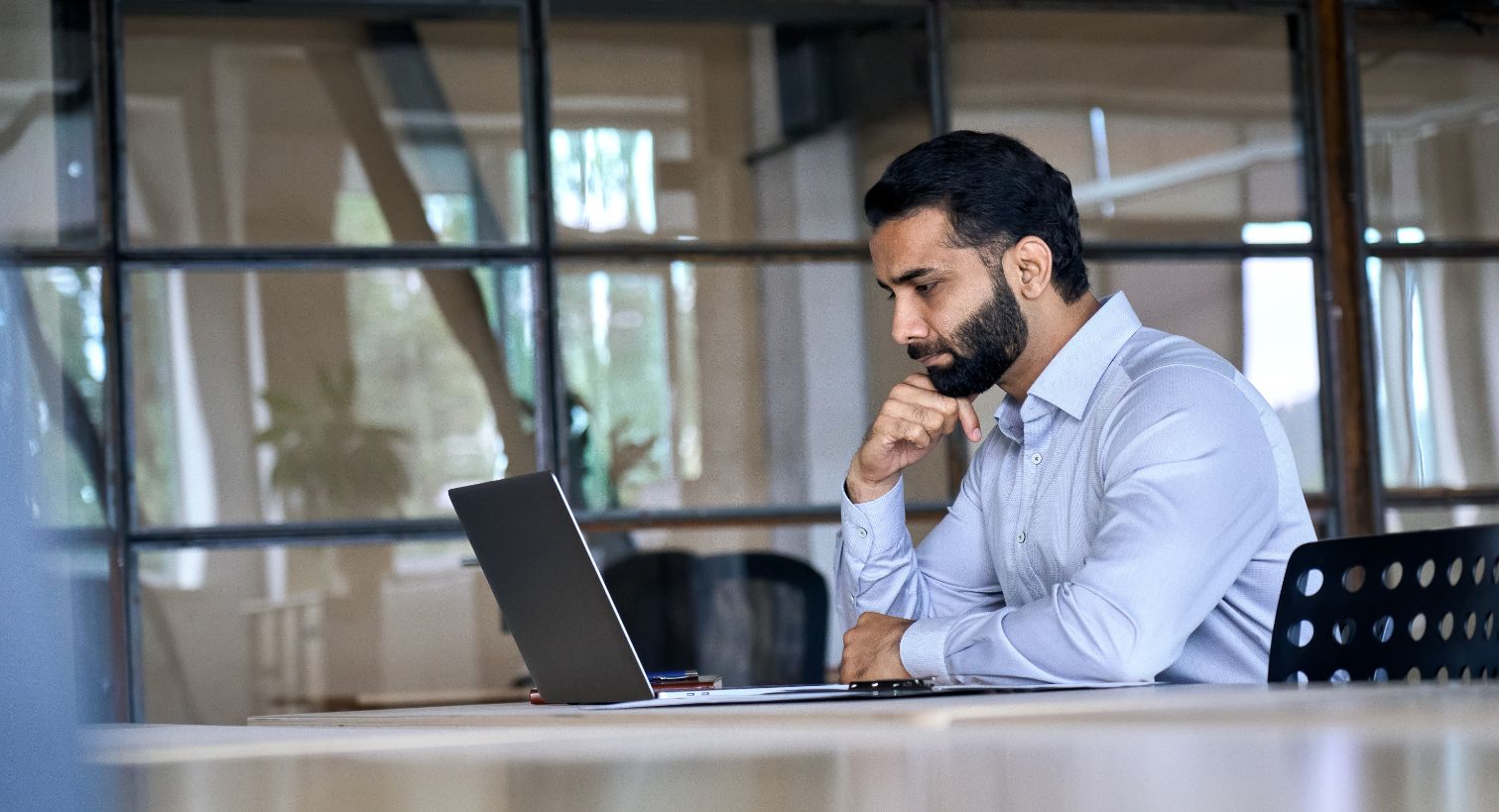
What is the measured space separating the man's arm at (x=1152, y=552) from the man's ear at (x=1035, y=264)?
427 millimetres

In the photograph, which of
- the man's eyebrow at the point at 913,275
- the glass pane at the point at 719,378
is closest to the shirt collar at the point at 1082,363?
the man's eyebrow at the point at 913,275

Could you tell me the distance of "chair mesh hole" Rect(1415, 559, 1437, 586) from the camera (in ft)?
5.41

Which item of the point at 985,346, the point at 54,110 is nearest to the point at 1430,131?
the point at 985,346

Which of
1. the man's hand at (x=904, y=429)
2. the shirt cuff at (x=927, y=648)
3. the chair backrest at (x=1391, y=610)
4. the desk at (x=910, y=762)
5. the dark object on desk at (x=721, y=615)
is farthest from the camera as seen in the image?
the dark object on desk at (x=721, y=615)

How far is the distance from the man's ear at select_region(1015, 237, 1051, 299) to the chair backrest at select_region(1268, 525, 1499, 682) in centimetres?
82

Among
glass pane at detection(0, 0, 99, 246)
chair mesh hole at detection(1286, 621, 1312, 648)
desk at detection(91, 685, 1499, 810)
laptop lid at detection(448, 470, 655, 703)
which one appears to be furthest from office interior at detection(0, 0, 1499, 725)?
desk at detection(91, 685, 1499, 810)

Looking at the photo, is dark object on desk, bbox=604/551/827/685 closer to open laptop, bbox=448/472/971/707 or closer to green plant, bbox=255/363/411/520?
green plant, bbox=255/363/411/520

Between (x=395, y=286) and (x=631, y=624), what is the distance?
4.39ft

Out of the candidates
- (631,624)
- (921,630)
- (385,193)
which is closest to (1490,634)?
(921,630)

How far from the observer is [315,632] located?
16.5 feet

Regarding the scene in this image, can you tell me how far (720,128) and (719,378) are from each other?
839 mm

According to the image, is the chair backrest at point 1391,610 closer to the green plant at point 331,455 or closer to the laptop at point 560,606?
the laptop at point 560,606

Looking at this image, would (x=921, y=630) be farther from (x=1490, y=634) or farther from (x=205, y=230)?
(x=205, y=230)

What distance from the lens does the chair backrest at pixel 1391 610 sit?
64.8 inches
